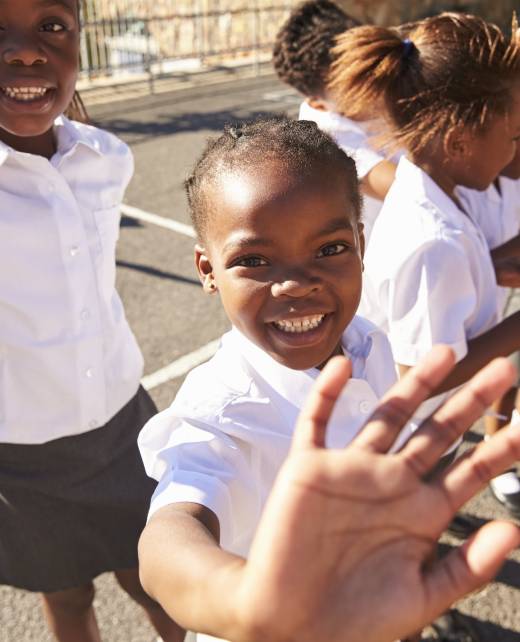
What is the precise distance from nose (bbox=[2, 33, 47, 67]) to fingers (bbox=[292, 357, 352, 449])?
1184 mm

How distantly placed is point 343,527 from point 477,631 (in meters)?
1.78

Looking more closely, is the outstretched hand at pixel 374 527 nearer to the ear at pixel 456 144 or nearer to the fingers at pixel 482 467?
the fingers at pixel 482 467

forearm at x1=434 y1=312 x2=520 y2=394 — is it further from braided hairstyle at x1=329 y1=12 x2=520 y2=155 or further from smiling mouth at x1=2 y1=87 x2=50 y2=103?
smiling mouth at x1=2 y1=87 x2=50 y2=103

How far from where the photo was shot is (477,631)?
2.27 metres

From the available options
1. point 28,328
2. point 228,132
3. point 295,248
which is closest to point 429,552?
point 295,248

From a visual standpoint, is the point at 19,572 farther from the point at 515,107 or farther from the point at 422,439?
the point at 515,107

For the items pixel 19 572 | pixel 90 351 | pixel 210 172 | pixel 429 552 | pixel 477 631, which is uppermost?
pixel 210 172

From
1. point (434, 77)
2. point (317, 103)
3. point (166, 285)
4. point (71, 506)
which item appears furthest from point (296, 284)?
point (166, 285)

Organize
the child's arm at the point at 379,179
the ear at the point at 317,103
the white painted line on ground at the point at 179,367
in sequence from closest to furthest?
the child's arm at the point at 379,179 → the ear at the point at 317,103 → the white painted line on ground at the point at 179,367

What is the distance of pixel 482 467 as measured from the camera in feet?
2.64

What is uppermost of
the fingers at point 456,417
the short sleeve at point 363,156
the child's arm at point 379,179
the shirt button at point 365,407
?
the fingers at point 456,417

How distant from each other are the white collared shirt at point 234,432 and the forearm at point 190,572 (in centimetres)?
7

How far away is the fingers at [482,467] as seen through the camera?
80 cm

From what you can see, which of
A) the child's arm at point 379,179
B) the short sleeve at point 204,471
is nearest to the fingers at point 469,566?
the short sleeve at point 204,471
